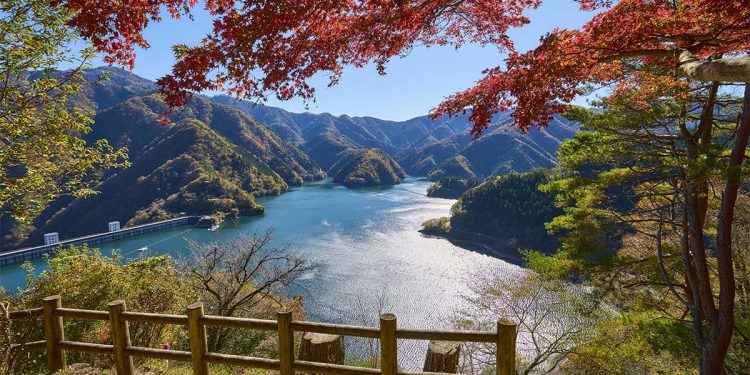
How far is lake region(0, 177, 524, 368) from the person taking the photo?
26672mm

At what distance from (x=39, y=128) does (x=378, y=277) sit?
29.5m

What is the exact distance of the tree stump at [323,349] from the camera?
12.4ft

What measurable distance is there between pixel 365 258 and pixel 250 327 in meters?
34.8

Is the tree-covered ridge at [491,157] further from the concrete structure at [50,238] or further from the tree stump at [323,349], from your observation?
the tree stump at [323,349]

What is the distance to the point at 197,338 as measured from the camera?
3324 millimetres

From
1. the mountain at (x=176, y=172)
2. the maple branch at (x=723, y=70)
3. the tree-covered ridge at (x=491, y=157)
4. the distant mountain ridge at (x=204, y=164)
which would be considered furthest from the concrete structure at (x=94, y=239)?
the tree-covered ridge at (x=491, y=157)

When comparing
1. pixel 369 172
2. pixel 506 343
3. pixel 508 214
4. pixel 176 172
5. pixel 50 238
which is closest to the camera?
pixel 506 343

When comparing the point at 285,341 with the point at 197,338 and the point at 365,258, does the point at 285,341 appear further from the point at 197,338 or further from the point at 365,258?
the point at 365,258

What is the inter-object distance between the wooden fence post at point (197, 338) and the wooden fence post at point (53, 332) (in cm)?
168

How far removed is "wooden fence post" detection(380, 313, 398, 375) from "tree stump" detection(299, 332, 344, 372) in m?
0.93

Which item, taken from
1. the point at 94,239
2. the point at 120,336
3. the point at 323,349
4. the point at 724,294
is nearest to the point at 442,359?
the point at 323,349

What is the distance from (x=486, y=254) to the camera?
4378 cm

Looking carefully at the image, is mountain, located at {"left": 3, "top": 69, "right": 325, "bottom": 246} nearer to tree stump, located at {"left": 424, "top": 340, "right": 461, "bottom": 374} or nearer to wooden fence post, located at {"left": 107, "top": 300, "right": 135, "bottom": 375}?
wooden fence post, located at {"left": 107, "top": 300, "right": 135, "bottom": 375}

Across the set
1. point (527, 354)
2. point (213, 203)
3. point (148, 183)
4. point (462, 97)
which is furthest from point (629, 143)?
point (148, 183)
